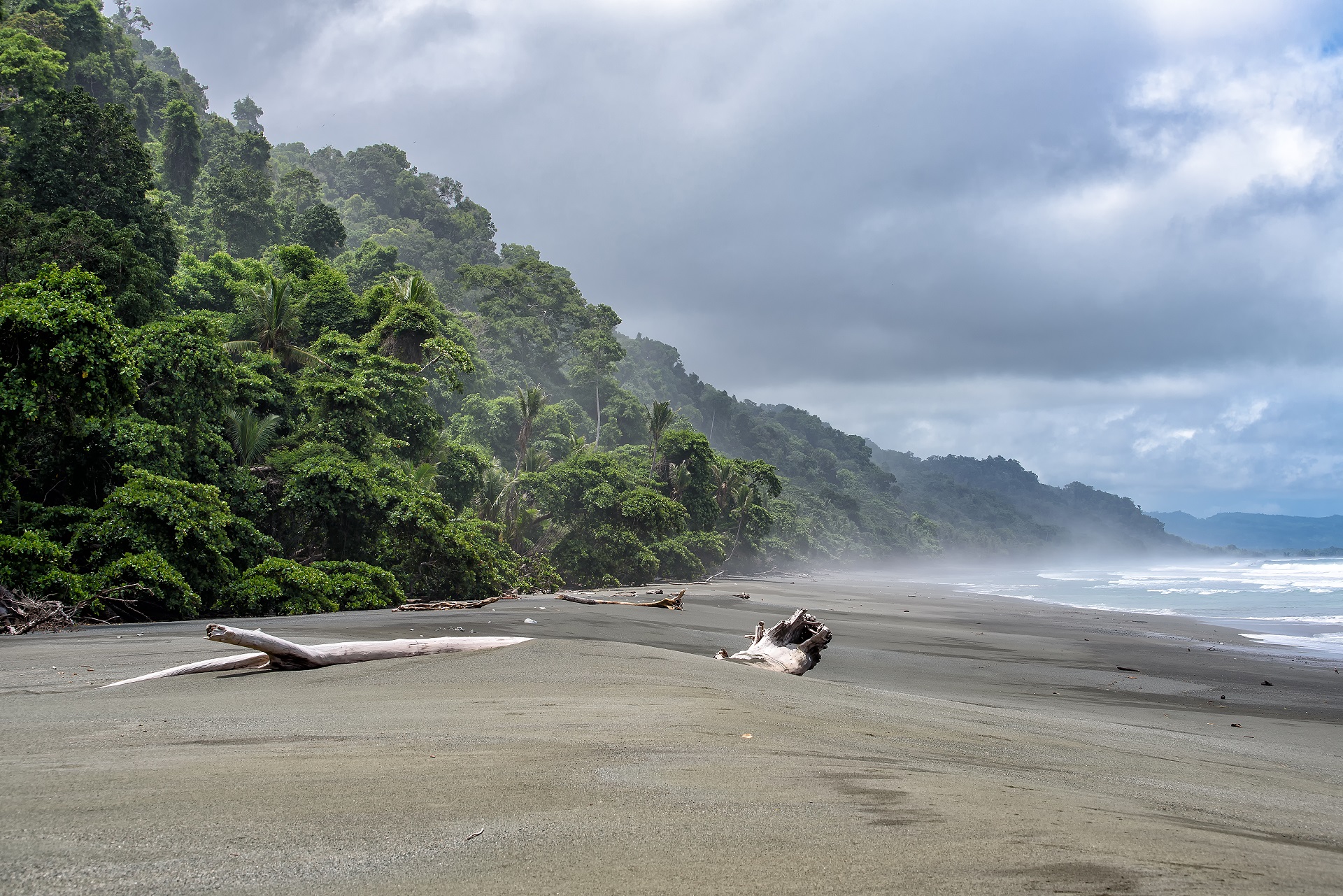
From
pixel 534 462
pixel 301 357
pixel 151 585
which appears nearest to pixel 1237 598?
pixel 534 462

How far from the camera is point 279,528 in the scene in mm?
18062

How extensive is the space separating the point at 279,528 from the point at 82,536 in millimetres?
Answer: 6202

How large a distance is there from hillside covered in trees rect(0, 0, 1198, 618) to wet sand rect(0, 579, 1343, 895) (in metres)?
4.93

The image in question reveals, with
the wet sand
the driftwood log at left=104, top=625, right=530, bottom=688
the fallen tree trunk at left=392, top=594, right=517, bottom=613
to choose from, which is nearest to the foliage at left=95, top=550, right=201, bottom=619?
the fallen tree trunk at left=392, top=594, right=517, bottom=613

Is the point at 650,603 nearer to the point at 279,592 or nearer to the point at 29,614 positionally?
the point at 279,592

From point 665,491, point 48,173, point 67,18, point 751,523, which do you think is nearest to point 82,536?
point 48,173

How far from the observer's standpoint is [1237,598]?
34.2 meters

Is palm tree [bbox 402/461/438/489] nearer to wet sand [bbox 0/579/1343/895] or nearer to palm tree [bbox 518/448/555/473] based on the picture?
wet sand [bbox 0/579/1343/895]

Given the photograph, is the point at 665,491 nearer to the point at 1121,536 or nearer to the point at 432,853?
the point at 432,853

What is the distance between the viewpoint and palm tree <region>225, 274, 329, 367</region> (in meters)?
24.2

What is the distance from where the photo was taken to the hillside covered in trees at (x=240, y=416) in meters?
12.0

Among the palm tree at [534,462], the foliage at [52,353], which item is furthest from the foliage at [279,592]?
the palm tree at [534,462]

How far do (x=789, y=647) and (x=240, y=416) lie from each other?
588 inches

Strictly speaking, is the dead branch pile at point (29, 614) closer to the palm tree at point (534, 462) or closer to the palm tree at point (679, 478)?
the palm tree at point (534, 462)
